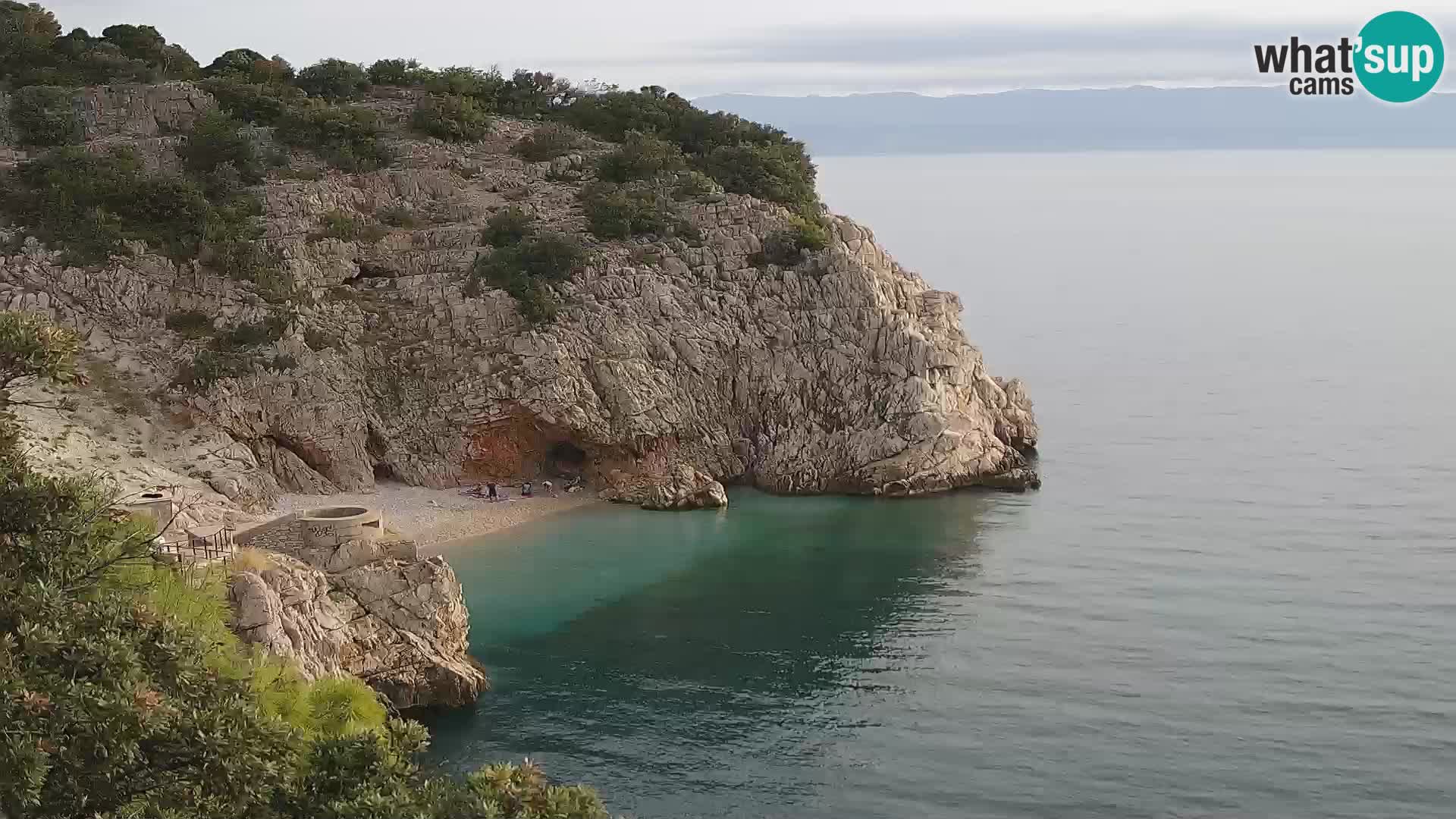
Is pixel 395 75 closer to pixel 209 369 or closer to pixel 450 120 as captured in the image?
pixel 450 120

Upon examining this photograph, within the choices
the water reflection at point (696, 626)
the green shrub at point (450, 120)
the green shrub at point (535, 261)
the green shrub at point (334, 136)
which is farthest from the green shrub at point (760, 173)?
the water reflection at point (696, 626)

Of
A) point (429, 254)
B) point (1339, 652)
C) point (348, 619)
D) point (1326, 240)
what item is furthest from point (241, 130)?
point (1326, 240)

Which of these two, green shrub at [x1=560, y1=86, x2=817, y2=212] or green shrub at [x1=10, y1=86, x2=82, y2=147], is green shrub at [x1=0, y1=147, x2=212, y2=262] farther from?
green shrub at [x1=560, y1=86, x2=817, y2=212]

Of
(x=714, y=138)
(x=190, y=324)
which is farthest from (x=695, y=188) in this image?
(x=190, y=324)

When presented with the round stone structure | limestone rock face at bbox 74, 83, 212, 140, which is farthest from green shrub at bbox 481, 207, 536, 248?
the round stone structure

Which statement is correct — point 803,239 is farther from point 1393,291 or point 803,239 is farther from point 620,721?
point 1393,291

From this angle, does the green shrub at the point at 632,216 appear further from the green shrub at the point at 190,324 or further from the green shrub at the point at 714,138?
the green shrub at the point at 190,324
